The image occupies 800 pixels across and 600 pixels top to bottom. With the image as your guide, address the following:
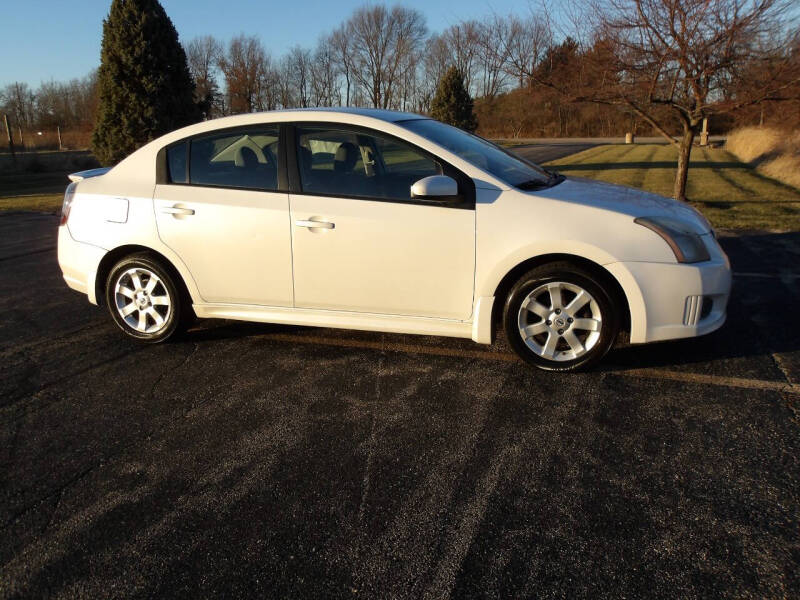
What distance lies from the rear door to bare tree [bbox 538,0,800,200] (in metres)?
7.16

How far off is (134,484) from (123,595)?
0.77m

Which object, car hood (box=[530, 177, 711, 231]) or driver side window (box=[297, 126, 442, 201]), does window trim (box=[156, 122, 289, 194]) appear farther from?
car hood (box=[530, 177, 711, 231])

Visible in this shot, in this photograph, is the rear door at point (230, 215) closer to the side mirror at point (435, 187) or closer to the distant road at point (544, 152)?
the side mirror at point (435, 187)

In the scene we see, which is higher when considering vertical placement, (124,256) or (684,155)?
(684,155)

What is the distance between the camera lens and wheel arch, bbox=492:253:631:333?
386 cm

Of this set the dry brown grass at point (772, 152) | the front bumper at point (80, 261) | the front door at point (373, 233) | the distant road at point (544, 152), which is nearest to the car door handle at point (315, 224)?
the front door at point (373, 233)

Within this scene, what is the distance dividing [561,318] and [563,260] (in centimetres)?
37

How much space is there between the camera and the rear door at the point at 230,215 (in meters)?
4.29

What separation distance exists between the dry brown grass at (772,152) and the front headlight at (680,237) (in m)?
11.2

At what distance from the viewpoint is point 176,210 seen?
14.7 feet

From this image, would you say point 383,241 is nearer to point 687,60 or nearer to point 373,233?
point 373,233

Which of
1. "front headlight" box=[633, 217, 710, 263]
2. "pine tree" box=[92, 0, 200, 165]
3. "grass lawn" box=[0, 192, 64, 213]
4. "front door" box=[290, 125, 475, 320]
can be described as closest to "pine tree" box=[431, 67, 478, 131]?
"pine tree" box=[92, 0, 200, 165]

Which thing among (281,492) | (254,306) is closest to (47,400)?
(254,306)

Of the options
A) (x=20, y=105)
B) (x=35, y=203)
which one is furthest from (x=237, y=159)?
(x=20, y=105)
